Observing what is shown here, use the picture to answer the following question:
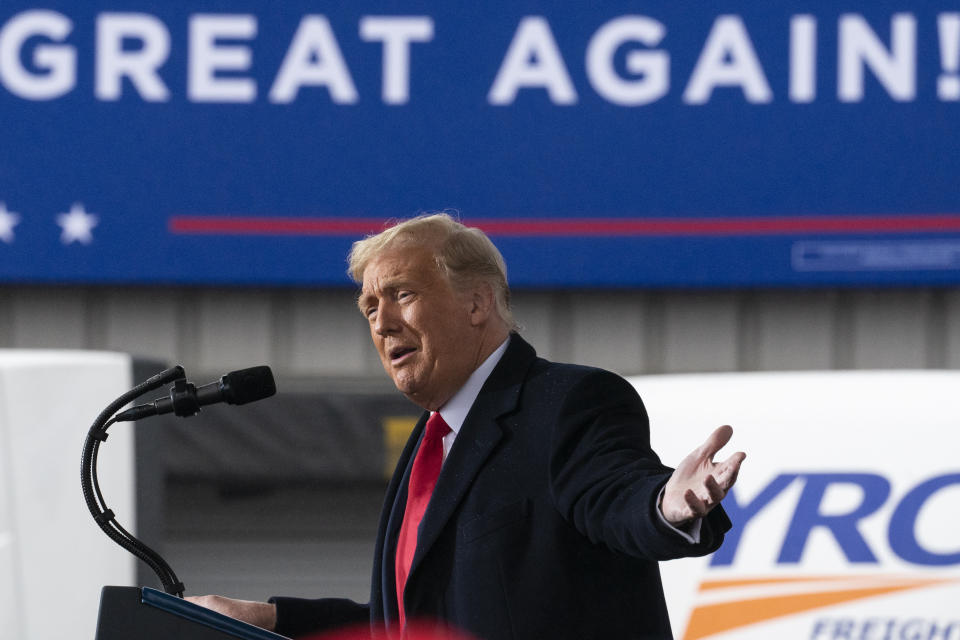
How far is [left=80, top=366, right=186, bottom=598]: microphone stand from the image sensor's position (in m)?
1.58

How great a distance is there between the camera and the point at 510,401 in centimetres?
187

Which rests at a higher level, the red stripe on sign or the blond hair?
the red stripe on sign

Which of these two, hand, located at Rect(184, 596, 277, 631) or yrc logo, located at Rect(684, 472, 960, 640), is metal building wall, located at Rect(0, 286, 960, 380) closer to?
yrc logo, located at Rect(684, 472, 960, 640)

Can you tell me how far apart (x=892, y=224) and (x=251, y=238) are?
2.94m

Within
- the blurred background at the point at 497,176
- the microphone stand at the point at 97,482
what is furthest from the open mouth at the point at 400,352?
the blurred background at the point at 497,176

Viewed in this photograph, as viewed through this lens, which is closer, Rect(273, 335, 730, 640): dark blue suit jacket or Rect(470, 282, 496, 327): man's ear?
Rect(273, 335, 730, 640): dark blue suit jacket

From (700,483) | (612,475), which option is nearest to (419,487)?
(612,475)

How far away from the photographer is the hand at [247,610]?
1.88m

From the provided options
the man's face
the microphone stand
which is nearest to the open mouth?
the man's face

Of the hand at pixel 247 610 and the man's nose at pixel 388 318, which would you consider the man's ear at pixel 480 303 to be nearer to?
the man's nose at pixel 388 318

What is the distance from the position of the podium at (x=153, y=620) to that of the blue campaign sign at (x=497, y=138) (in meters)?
4.89

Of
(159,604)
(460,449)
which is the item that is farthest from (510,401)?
(159,604)

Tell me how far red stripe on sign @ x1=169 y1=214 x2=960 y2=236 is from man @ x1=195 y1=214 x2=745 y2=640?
4.31m

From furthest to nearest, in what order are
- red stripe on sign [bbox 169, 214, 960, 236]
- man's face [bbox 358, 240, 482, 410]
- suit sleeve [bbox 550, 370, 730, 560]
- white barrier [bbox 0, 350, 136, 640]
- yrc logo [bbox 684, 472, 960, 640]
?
red stripe on sign [bbox 169, 214, 960, 236], white barrier [bbox 0, 350, 136, 640], yrc logo [bbox 684, 472, 960, 640], man's face [bbox 358, 240, 482, 410], suit sleeve [bbox 550, 370, 730, 560]
